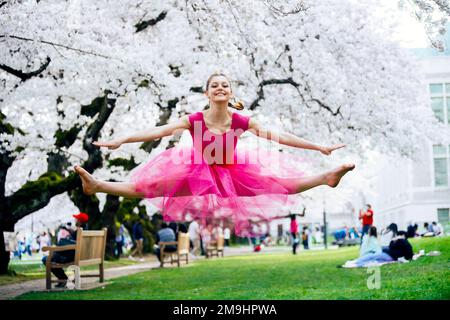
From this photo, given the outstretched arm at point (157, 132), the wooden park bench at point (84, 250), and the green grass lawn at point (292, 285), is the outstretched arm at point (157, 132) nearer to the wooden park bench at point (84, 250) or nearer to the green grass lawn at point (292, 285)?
the green grass lawn at point (292, 285)

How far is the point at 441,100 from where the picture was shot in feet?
102

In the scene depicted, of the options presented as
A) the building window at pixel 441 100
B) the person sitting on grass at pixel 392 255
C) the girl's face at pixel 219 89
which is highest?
the building window at pixel 441 100

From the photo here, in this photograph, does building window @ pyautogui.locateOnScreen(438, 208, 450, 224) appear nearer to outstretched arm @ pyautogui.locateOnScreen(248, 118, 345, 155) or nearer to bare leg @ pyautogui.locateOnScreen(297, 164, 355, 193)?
outstretched arm @ pyautogui.locateOnScreen(248, 118, 345, 155)

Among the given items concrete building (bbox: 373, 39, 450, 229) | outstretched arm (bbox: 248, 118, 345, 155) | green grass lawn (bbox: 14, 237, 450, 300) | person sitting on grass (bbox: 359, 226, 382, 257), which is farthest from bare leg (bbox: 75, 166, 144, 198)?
concrete building (bbox: 373, 39, 450, 229)

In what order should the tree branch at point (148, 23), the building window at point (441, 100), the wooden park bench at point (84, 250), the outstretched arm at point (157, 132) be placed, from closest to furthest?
1. the outstretched arm at point (157, 132)
2. the wooden park bench at point (84, 250)
3. the tree branch at point (148, 23)
4. the building window at point (441, 100)

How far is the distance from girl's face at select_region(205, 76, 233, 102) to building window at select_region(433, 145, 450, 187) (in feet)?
123

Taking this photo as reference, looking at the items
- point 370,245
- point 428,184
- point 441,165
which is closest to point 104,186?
point 370,245

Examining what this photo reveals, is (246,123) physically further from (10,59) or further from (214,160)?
(10,59)

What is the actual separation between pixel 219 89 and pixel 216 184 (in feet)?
2.85

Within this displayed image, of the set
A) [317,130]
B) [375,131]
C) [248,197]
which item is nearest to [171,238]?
[317,130]

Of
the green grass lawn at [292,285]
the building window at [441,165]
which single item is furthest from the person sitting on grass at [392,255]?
the building window at [441,165]

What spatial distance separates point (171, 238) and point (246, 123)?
42.4 feet

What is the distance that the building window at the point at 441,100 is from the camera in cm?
2972

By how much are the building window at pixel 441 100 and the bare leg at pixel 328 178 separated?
975 inches
